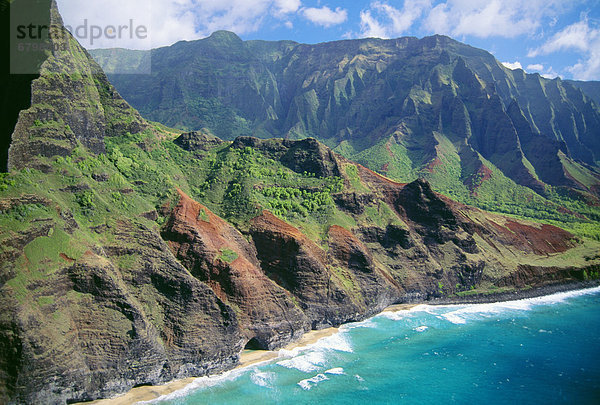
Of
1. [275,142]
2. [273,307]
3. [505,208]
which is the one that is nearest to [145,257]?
[273,307]

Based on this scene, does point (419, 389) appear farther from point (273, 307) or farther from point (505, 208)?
point (505, 208)

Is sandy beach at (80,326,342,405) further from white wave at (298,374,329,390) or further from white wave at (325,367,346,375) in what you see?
white wave at (325,367,346,375)

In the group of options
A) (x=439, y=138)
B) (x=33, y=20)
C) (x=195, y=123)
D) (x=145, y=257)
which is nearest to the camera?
(x=33, y=20)

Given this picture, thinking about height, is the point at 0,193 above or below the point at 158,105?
below

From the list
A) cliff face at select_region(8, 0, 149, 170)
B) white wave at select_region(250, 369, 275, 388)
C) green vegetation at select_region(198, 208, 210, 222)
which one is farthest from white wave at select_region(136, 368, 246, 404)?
cliff face at select_region(8, 0, 149, 170)

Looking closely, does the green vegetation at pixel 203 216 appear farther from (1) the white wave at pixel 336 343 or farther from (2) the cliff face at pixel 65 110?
(1) the white wave at pixel 336 343

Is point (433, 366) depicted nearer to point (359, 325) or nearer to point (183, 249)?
point (359, 325)
